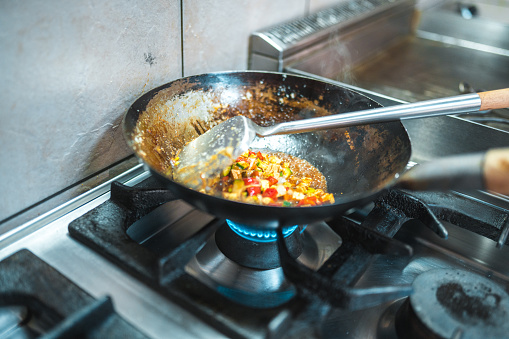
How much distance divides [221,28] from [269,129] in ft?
1.13

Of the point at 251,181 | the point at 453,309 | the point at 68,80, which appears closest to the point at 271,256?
the point at 251,181

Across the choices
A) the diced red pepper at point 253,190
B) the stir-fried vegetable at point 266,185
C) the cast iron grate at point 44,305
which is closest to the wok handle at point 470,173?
the stir-fried vegetable at point 266,185

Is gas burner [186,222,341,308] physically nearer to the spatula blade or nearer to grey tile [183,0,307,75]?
the spatula blade

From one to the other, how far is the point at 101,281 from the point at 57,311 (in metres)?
0.07

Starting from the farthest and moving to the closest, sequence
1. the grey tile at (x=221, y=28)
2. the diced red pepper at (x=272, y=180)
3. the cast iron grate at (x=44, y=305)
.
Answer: the grey tile at (x=221, y=28)
the diced red pepper at (x=272, y=180)
the cast iron grate at (x=44, y=305)

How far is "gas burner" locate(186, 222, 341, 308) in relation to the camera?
669mm

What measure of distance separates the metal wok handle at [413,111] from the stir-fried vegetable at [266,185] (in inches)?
3.6

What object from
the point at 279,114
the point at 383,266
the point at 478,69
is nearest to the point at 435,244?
the point at 383,266

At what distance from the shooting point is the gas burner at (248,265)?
0.67 m

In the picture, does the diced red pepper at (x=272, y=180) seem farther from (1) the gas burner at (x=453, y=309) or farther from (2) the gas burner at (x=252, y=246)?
(1) the gas burner at (x=453, y=309)

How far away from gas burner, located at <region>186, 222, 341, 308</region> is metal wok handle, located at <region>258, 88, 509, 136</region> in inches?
7.8

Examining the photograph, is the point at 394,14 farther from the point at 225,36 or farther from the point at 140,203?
the point at 140,203

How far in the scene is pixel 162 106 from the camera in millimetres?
800

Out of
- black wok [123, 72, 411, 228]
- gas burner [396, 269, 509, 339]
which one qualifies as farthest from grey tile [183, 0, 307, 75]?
gas burner [396, 269, 509, 339]
